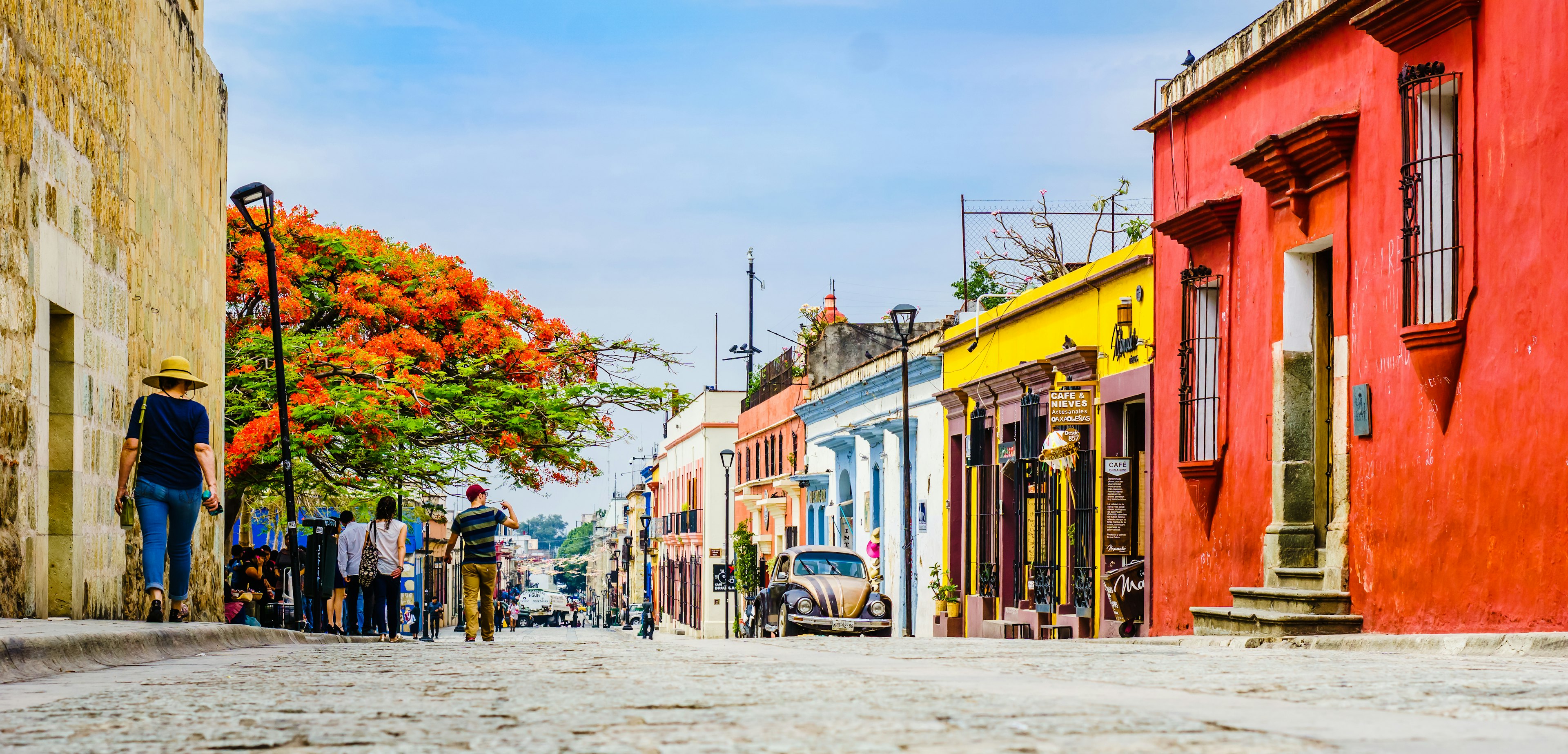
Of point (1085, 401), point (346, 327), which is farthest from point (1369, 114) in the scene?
point (346, 327)

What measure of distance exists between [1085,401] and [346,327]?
999cm

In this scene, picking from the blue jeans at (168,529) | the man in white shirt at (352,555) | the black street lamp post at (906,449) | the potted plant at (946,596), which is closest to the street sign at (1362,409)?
the blue jeans at (168,529)

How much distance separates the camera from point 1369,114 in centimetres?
1243

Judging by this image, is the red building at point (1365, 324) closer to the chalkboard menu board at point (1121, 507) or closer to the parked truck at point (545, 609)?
the chalkboard menu board at point (1121, 507)

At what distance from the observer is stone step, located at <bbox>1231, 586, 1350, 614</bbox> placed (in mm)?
12570

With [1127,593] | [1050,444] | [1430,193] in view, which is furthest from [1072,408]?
[1430,193]

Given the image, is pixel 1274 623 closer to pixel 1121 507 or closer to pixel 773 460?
pixel 1121 507

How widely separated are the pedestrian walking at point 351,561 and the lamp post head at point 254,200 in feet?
9.92

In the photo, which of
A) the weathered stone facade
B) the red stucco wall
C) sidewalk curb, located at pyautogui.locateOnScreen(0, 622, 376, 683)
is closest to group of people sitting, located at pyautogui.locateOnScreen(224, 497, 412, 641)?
the weathered stone facade

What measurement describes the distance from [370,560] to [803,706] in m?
11.3

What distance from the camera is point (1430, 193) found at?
441 inches

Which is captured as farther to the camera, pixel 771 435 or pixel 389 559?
pixel 771 435

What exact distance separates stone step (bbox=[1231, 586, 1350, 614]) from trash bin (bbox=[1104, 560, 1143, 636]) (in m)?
4.02

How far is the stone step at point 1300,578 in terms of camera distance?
1307 cm
